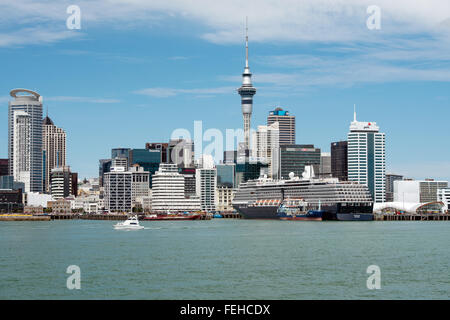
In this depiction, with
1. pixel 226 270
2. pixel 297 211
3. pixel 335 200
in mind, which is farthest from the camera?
pixel 297 211

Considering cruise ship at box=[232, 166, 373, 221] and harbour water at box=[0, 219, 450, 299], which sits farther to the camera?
cruise ship at box=[232, 166, 373, 221]

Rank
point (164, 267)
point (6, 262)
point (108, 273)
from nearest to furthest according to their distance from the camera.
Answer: point (108, 273), point (164, 267), point (6, 262)

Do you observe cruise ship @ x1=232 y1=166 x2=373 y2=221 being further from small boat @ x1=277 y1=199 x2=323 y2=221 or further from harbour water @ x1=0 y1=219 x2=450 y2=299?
harbour water @ x1=0 y1=219 x2=450 y2=299

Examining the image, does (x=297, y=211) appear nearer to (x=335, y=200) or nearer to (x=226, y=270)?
(x=335, y=200)

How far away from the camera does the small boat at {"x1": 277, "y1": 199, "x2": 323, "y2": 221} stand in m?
178

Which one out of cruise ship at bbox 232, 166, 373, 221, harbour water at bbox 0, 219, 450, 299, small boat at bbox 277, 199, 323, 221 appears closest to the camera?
harbour water at bbox 0, 219, 450, 299

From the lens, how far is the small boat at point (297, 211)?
178 meters

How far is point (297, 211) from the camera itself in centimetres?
18475

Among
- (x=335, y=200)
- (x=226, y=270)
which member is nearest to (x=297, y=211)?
(x=335, y=200)

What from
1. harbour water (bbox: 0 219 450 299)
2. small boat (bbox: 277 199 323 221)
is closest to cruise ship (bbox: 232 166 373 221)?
small boat (bbox: 277 199 323 221)
